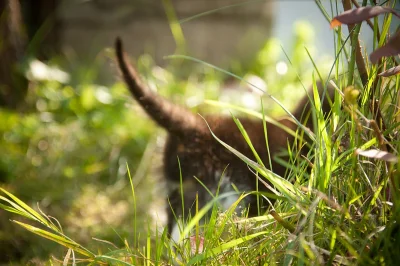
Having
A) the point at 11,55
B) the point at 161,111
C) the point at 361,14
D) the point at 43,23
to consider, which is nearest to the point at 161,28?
the point at 43,23

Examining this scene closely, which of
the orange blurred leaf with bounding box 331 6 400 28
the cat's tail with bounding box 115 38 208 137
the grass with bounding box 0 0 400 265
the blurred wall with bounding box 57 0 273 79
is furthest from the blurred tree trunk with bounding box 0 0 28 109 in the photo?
the orange blurred leaf with bounding box 331 6 400 28

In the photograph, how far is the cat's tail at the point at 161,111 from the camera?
240 centimetres

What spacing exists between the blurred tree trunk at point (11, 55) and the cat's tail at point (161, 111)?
1.86 m

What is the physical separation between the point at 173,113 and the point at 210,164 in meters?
0.25

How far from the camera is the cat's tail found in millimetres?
2398

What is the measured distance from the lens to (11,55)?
4.69 meters

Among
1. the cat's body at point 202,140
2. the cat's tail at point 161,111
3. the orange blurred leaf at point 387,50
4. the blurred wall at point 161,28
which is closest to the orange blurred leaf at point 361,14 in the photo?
the orange blurred leaf at point 387,50

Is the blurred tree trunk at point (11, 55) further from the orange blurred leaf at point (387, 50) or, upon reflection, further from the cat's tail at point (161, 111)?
the orange blurred leaf at point (387, 50)

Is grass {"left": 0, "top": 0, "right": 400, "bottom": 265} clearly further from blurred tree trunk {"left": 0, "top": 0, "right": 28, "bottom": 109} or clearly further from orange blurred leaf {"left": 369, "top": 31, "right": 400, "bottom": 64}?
blurred tree trunk {"left": 0, "top": 0, "right": 28, "bottom": 109}

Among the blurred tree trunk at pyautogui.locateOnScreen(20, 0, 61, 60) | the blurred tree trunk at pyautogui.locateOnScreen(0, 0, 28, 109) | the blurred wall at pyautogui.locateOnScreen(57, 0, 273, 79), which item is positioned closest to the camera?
the blurred tree trunk at pyautogui.locateOnScreen(0, 0, 28, 109)

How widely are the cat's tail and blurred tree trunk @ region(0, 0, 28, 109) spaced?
186cm

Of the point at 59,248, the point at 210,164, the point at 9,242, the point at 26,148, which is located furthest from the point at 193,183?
the point at 26,148

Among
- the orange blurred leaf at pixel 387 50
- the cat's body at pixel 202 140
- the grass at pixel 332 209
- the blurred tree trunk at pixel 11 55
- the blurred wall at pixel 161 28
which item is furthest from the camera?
the blurred wall at pixel 161 28

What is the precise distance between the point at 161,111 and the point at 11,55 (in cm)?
263
